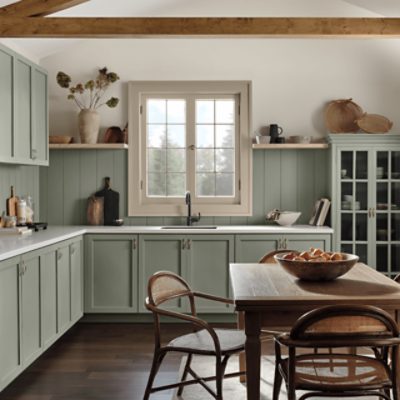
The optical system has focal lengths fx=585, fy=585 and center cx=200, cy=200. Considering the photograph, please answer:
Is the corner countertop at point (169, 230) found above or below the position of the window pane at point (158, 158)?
below

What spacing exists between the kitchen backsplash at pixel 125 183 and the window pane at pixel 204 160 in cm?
43

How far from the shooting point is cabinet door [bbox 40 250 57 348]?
4070 mm

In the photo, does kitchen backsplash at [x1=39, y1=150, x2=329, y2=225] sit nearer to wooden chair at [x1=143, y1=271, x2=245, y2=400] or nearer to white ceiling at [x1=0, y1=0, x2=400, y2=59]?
white ceiling at [x1=0, y1=0, x2=400, y2=59]

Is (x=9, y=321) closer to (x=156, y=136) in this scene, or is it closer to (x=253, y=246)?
(x=253, y=246)

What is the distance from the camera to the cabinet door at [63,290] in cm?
447

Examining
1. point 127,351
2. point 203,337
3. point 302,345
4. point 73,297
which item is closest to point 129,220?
point 73,297

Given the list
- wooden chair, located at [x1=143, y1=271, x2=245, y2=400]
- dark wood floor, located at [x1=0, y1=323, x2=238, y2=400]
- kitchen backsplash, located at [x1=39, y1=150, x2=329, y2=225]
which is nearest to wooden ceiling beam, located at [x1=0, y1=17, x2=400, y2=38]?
kitchen backsplash, located at [x1=39, y1=150, x2=329, y2=225]

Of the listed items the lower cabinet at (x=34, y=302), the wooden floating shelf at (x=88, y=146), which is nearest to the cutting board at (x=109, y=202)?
the wooden floating shelf at (x=88, y=146)

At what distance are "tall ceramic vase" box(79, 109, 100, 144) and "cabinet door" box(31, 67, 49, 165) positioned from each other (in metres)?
0.40

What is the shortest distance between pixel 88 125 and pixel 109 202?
780mm

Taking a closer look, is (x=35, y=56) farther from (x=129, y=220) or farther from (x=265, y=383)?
(x=265, y=383)

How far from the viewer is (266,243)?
5.30 meters

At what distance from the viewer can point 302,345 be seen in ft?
7.95

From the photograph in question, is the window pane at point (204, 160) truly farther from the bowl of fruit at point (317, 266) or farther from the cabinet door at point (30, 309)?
the bowl of fruit at point (317, 266)
